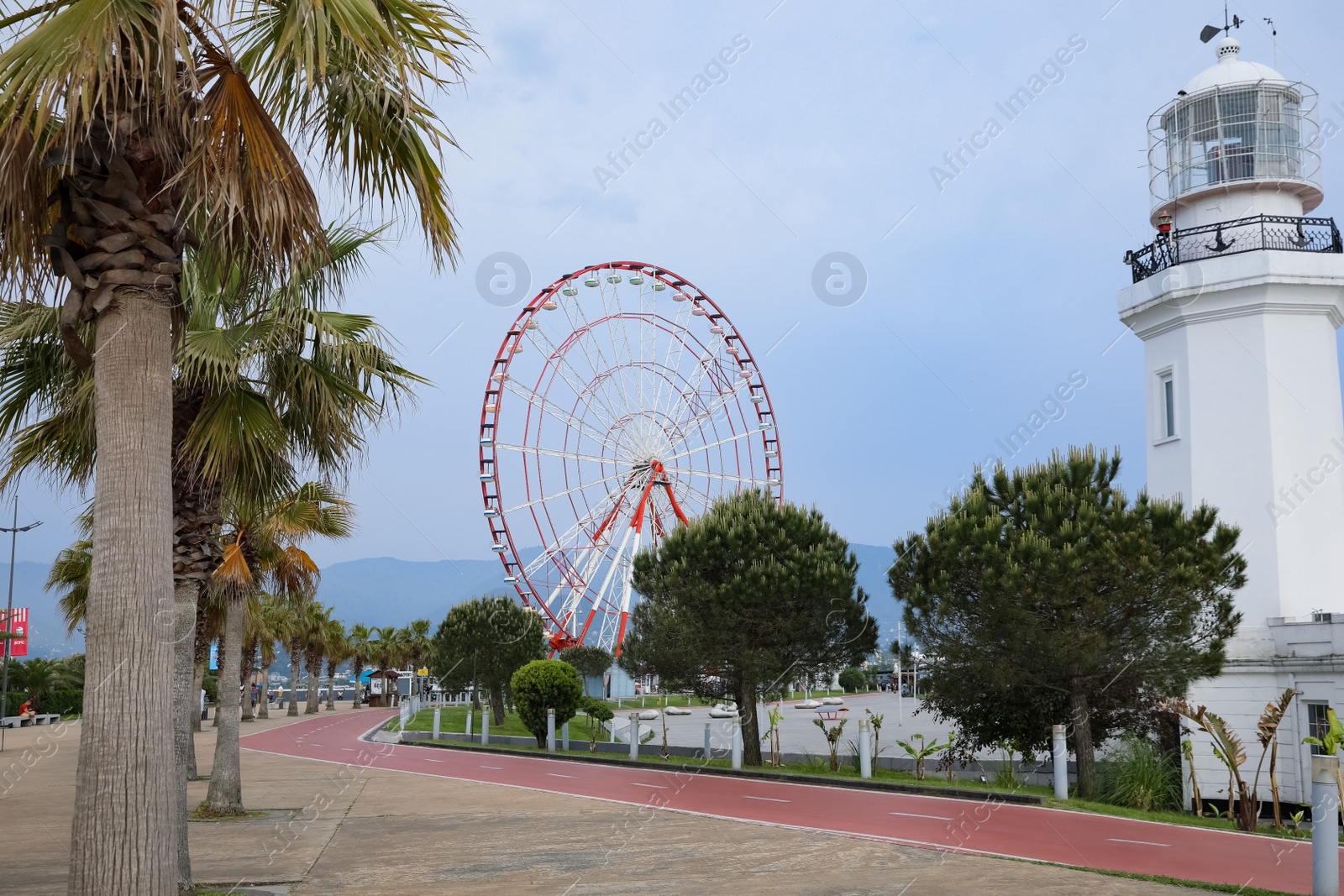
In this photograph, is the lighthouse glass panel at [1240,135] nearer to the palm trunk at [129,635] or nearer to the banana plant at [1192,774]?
the banana plant at [1192,774]

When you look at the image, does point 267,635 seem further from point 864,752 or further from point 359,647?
point 864,752

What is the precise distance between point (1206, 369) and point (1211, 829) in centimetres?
912

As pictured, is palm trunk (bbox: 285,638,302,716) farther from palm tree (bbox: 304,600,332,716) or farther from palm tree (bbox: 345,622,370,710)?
palm tree (bbox: 345,622,370,710)

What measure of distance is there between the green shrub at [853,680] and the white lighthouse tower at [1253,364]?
6727cm

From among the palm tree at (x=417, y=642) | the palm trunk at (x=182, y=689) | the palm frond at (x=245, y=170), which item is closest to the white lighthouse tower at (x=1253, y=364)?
the palm trunk at (x=182, y=689)

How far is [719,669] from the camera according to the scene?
2573 centimetres

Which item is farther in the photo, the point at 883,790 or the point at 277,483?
the point at 883,790

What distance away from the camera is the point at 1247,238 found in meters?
20.7

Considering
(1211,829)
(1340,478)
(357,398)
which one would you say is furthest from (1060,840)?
(1340,478)

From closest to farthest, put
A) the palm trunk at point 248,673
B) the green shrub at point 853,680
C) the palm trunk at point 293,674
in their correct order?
the palm trunk at point 248,673 < the palm trunk at point 293,674 < the green shrub at point 853,680

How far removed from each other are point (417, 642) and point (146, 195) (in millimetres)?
80512

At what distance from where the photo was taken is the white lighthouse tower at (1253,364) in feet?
64.3

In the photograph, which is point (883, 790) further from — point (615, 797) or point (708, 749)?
point (708, 749)

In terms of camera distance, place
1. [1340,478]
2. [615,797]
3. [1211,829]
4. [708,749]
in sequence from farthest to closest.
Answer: [708,749], [1340,478], [615,797], [1211,829]
